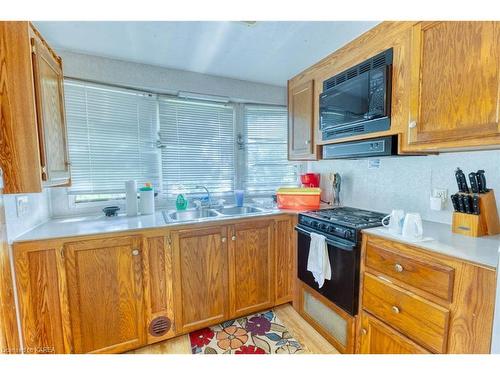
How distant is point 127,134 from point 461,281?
250cm

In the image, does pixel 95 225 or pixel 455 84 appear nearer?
pixel 455 84

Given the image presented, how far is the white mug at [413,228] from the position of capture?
1272 millimetres

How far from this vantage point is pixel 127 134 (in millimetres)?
2172

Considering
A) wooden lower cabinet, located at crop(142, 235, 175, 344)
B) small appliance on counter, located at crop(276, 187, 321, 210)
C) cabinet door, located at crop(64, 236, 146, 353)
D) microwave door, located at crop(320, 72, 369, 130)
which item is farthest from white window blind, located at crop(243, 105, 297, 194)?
cabinet door, located at crop(64, 236, 146, 353)

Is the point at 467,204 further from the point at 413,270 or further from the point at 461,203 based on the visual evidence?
the point at 413,270

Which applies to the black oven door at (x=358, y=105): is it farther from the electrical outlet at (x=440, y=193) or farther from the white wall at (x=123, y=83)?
the white wall at (x=123, y=83)

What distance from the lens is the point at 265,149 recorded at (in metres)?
2.84

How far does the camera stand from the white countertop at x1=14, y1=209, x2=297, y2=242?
1449 millimetres

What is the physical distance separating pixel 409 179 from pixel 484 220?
1.85 ft

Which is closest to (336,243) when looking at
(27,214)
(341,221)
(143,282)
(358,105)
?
(341,221)

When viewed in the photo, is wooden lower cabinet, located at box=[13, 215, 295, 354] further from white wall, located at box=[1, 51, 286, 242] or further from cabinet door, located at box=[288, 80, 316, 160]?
cabinet door, located at box=[288, 80, 316, 160]

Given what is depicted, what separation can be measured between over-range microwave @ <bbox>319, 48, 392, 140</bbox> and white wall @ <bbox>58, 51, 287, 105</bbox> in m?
0.88

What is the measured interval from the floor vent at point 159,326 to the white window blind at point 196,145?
1119mm

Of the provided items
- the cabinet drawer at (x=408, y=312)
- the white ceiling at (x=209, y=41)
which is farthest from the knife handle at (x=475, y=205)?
the white ceiling at (x=209, y=41)
